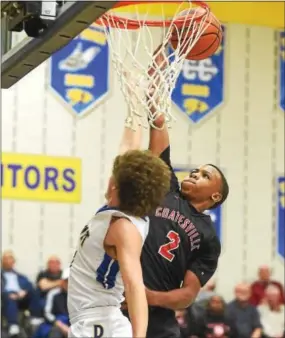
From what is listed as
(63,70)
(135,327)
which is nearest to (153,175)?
(135,327)

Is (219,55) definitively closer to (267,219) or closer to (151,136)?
(267,219)

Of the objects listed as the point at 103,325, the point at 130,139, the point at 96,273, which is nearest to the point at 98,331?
the point at 103,325

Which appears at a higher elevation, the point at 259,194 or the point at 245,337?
the point at 259,194

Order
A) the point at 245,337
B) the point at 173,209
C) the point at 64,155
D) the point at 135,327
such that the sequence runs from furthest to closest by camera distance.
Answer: the point at 64,155, the point at 245,337, the point at 173,209, the point at 135,327

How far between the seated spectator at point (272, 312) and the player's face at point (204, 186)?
7016 mm

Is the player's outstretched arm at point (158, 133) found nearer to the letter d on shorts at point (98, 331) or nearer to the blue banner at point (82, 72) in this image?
the letter d on shorts at point (98, 331)

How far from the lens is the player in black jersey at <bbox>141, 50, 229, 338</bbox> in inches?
205

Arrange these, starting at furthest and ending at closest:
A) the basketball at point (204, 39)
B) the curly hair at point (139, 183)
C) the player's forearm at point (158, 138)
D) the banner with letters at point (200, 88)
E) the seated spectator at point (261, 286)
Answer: the banner with letters at point (200, 88) → the seated spectator at point (261, 286) → the basketball at point (204, 39) → the player's forearm at point (158, 138) → the curly hair at point (139, 183)

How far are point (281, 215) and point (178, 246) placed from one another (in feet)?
26.3

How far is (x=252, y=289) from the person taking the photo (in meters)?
12.5

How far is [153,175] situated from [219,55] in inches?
366

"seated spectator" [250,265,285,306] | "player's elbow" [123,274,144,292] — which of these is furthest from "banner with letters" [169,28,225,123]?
"player's elbow" [123,274,144,292]

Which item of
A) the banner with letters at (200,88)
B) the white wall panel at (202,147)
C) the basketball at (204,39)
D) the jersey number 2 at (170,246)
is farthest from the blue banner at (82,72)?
the jersey number 2 at (170,246)

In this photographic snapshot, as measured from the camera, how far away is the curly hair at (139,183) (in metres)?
4.00
